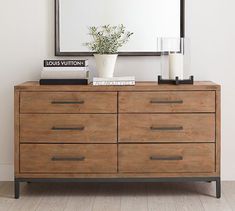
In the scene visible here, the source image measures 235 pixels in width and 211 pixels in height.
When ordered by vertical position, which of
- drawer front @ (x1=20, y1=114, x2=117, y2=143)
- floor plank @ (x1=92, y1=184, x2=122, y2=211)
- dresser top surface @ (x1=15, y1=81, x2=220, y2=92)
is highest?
dresser top surface @ (x1=15, y1=81, x2=220, y2=92)

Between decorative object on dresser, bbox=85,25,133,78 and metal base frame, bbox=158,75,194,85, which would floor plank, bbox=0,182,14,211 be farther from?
metal base frame, bbox=158,75,194,85

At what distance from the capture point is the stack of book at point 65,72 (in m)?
3.42

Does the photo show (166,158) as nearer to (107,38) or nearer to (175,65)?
(175,65)

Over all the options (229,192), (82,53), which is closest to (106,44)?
(82,53)

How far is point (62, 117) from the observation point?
3350mm

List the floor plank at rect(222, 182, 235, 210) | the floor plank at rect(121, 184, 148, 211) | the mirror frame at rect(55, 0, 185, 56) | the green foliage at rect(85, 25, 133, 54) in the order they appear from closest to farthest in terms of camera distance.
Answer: the floor plank at rect(121, 184, 148, 211), the floor plank at rect(222, 182, 235, 210), the green foliage at rect(85, 25, 133, 54), the mirror frame at rect(55, 0, 185, 56)

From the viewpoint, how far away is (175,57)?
3469mm

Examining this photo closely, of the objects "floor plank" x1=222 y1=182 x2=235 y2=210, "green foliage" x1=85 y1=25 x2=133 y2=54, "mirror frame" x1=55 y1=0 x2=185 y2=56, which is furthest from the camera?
"mirror frame" x1=55 y1=0 x2=185 y2=56

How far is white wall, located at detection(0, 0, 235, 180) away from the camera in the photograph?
370 cm

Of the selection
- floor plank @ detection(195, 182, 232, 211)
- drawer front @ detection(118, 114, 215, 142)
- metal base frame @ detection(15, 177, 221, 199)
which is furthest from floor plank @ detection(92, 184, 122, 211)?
floor plank @ detection(195, 182, 232, 211)

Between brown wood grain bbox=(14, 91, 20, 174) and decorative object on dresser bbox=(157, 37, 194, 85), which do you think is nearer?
brown wood grain bbox=(14, 91, 20, 174)

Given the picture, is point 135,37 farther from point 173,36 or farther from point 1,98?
point 1,98

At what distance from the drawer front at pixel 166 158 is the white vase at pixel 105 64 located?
1.52 feet

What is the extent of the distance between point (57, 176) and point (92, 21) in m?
1.03
